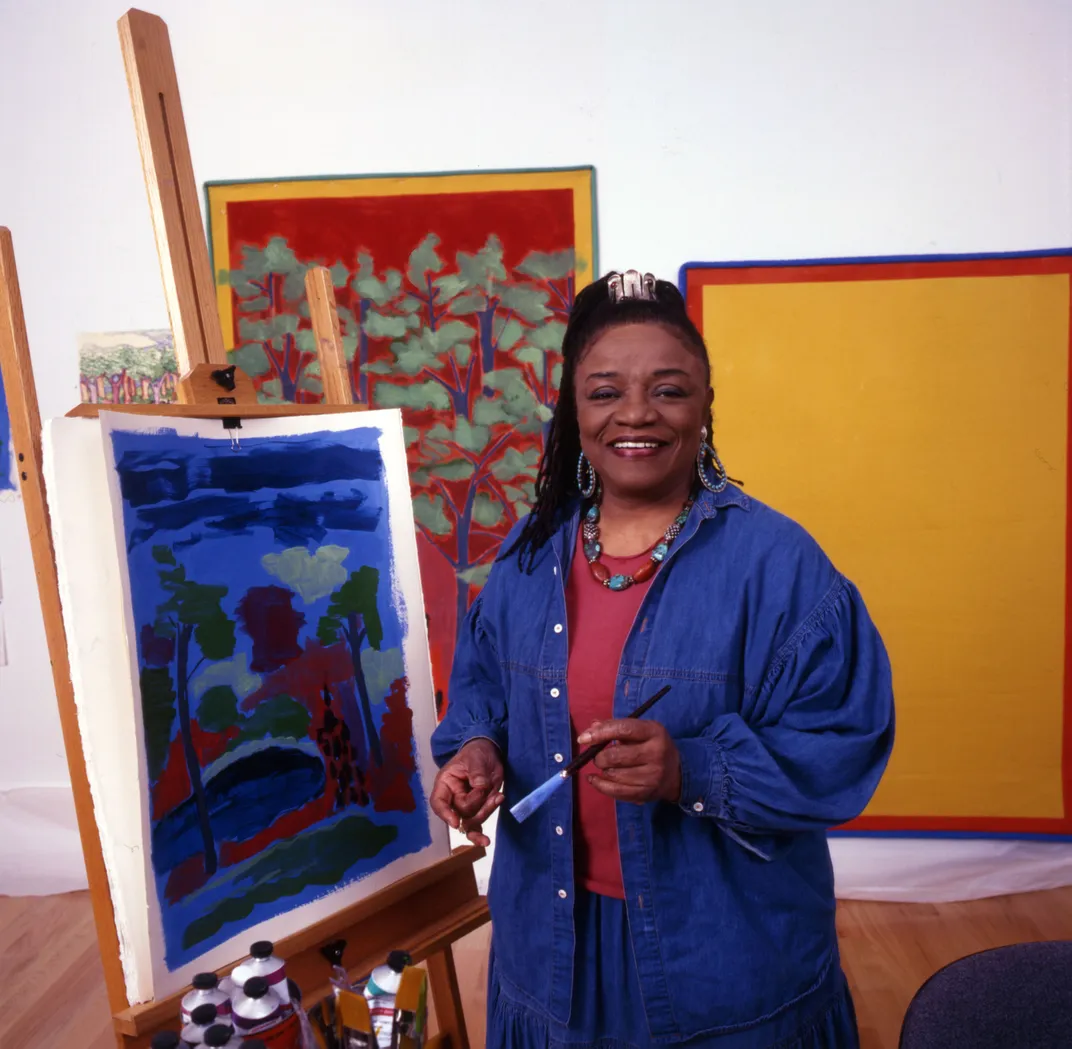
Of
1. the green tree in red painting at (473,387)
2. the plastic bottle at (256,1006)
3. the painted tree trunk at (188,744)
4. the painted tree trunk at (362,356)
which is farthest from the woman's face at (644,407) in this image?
the painted tree trunk at (362,356)

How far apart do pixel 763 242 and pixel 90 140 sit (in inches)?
77.2

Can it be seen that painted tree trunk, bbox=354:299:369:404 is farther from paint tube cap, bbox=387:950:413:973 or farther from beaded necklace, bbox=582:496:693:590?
paint tube cap, bbox=387:950:413:973

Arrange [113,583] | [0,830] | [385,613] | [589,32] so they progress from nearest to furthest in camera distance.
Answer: [113,583] < [385,613] < [589,32] < [0,830]

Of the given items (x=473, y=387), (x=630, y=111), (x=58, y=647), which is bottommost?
(x=58, y=647)

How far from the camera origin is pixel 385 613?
151cm

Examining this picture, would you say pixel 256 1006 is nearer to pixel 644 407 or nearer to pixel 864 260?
pixel 644 407

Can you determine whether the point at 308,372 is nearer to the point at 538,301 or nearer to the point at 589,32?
the point at 538,301

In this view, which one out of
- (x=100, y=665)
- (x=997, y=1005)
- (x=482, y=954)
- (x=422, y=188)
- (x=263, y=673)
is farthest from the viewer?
(x=422, y=188)

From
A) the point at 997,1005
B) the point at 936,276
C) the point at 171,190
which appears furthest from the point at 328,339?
the point at 936,276

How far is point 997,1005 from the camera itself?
907mm

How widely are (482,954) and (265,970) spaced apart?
5.50 ft

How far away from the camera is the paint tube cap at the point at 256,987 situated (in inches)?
38.0

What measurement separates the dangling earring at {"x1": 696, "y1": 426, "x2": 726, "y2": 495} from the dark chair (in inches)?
23.4

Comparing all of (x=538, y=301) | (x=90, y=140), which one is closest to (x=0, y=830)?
(x=90, y=140)
